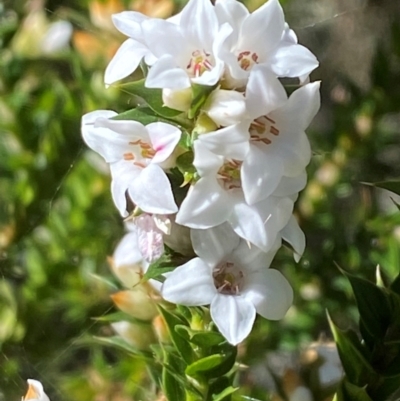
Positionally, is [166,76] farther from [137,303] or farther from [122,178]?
[137,303]

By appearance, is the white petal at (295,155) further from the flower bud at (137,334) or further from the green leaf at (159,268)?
the flower bud at (137,334)

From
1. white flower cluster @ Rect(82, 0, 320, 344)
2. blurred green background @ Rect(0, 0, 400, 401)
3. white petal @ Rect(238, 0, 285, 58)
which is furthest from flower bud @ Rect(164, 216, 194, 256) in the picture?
blurred green background @ Rect(0, 0, 400, 401)

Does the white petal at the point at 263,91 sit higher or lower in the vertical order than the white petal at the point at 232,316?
higher

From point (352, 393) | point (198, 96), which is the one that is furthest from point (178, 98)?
point (352, 393)

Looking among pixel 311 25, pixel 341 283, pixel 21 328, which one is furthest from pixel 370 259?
pixel 21 328

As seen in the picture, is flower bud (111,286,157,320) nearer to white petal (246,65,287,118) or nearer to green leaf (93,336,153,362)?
green leaf (93,336,153,362)

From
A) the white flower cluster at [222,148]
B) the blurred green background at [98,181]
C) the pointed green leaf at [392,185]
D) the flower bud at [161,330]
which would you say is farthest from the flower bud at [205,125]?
the blurred green background at [98,181]
